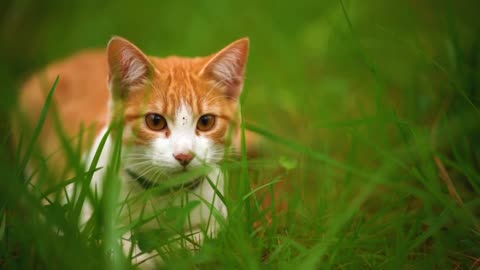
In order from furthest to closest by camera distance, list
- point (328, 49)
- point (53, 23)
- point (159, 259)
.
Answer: point (53, 23)
point (328, 49)
point (159, 259)

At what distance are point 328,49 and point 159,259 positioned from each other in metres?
2.39

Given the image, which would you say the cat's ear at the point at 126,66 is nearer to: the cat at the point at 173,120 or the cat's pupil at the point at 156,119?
the cat at the point at 173,120

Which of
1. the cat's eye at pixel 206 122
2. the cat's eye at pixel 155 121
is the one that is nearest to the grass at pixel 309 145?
the cat's eye at pixel 206 122

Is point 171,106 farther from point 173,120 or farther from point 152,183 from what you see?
point 152,183

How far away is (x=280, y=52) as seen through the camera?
11.6ft

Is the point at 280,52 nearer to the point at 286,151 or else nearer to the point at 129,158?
the point at 286,151

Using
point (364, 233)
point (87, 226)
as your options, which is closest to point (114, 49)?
point (87, 226)

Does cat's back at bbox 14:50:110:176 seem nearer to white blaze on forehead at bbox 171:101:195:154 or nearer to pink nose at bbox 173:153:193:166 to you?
white blaze on forehead at bbox 171:101:195:154

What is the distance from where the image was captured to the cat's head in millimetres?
1764

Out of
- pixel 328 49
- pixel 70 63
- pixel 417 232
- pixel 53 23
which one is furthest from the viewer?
pixel 53 23

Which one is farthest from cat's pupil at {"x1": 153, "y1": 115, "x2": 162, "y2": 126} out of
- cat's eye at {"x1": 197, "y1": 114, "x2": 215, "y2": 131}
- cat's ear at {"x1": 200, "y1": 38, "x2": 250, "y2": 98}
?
cat's ear at {"x1": 200, "y1": 38, "x2": 250, "y2": 98}

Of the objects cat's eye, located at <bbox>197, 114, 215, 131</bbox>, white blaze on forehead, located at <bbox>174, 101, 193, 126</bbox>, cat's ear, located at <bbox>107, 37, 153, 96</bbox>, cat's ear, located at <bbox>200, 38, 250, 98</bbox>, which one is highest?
cat's ear, located at <bbox>107, 37, 153, 96</bbox>

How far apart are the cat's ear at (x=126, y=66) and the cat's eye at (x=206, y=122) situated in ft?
0.93

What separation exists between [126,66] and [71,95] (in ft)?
4.37
